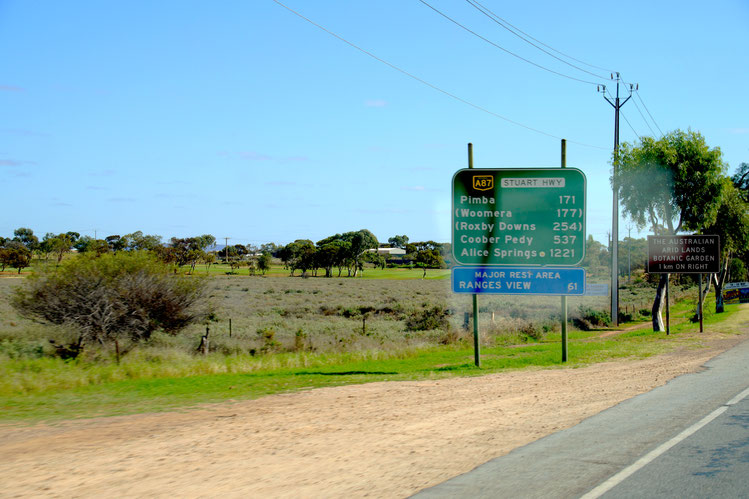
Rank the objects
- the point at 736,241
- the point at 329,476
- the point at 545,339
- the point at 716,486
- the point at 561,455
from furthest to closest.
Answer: the point at 736,241 → the point at 545,339 → the point at 561,455 → the point at 329,476 → the point at 716,486

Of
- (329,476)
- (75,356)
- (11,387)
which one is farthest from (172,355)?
(329,476)

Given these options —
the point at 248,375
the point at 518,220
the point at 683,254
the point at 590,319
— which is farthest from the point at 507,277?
the point at 590,319

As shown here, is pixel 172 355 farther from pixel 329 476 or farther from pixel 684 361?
pixel 684 361

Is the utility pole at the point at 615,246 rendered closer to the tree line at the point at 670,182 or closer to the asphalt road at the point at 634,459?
the tree line at the point at 670,182

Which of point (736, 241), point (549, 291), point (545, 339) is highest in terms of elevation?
point (736, 241)

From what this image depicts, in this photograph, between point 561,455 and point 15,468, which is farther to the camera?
point 561,455

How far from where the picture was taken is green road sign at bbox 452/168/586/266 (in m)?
17.0

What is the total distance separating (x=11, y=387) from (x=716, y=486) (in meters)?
12.1

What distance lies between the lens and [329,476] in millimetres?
6590

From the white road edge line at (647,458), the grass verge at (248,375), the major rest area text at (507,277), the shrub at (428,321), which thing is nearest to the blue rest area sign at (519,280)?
the major rest area text at (507,277)

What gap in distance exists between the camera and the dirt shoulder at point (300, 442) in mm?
6266

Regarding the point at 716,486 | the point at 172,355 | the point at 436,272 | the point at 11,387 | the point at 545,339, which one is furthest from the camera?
the point at 436,272

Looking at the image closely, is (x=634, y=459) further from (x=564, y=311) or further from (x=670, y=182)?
(x=670, y=182)

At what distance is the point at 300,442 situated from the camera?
8.12 m
